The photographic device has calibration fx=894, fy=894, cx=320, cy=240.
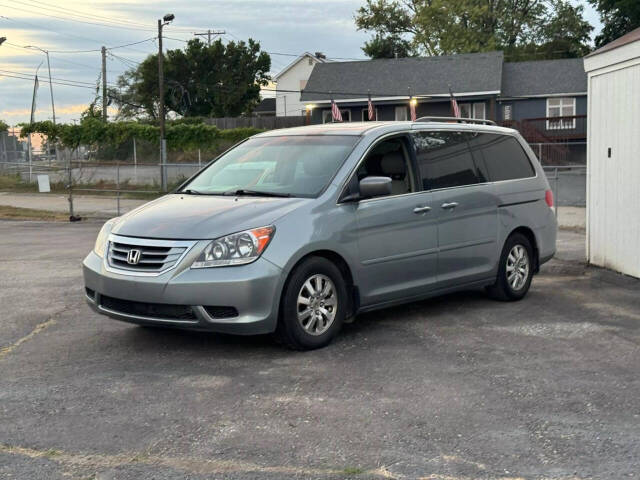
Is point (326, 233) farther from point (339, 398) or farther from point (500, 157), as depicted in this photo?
point (500, 157)

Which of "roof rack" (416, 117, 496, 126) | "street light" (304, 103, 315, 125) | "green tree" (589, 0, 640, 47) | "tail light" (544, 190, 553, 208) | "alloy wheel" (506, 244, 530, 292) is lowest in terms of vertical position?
"alloy wheel" (506, 244, 530, 292)

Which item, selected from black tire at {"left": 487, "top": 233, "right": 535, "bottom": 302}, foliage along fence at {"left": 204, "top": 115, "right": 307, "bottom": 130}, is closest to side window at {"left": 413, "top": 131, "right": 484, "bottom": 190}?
black tire at {"left": 487, "top": 233, "right": 535, "bottom": 302}

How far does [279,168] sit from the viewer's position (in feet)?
25.3

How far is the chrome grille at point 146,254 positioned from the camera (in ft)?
21.3

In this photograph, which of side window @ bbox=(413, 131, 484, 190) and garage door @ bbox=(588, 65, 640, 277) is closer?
side window @ bbox=(413, 131, 484, 190)

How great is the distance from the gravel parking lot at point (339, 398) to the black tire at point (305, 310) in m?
0.13

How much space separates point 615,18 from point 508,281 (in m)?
55.8

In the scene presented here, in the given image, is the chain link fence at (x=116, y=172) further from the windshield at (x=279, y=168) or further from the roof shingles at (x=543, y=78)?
the windshield at (x=279, y=168)

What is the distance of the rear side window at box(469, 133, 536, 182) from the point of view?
29.1 ft

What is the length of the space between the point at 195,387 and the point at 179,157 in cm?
3855

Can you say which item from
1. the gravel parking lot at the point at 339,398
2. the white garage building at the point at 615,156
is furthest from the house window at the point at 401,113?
the gravel parking lot at the point at 339,398

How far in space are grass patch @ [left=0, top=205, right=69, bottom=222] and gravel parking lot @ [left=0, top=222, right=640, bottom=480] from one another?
50.2 feet

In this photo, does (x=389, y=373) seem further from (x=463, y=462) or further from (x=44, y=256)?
(x=44, y=256)

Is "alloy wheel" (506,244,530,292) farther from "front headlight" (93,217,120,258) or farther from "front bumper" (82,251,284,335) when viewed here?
"front headlight" (93,217,120,258)
